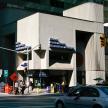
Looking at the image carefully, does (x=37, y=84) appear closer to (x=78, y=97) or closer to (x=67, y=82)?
(x=67, y=82)

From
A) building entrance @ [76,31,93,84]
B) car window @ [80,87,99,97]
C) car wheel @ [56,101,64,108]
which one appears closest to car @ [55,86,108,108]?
car window @ [80,87,99,97]

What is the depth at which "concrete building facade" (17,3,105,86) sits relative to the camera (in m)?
62.1

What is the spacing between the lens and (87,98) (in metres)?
18.2

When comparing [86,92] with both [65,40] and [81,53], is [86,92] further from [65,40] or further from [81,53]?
[81,53]

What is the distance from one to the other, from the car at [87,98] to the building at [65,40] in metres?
41.2

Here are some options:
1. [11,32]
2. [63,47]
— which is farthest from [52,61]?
[11,32]

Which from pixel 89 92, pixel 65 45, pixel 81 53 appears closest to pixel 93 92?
pixel 89 92

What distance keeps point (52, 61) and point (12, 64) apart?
36.9ft

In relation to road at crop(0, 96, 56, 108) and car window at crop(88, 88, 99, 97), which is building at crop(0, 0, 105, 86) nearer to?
road at crop(0, 96, 56, 108)

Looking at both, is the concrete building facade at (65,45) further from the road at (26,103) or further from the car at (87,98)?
the car at (87,98)

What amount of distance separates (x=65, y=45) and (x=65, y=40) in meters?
0.92

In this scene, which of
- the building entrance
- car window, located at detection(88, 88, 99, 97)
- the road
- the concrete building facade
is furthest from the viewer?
the building entrance

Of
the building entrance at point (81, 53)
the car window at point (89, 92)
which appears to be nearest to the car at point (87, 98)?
the car window at point (89, 92)

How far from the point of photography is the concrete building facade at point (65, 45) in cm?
6206
